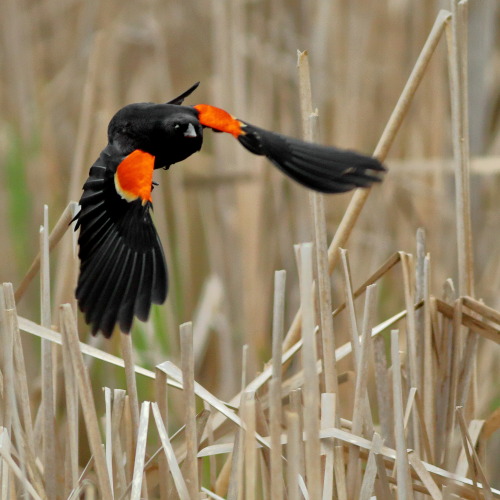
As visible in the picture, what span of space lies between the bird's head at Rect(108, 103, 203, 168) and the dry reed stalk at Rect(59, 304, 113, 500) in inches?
7.2

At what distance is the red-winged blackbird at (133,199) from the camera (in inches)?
31.5

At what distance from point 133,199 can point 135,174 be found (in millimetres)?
37

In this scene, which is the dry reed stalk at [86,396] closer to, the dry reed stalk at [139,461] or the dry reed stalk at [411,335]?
the dry reed stalk at [139,461]

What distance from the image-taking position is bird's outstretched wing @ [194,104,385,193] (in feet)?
2.29

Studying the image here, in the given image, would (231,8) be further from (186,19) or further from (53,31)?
(53,31)

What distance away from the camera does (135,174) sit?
2.72ft

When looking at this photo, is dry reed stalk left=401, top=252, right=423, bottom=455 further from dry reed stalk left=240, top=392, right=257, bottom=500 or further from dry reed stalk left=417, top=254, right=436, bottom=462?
dry reed stalk left=240, top=392, right=257, bottom=500

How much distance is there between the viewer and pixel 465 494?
3.09 feet

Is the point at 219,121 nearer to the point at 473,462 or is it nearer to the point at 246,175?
the point at 473,462

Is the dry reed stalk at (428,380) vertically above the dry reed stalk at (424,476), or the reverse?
the dry reed stalk at (428,380)

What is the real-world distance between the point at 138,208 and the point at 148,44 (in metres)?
1.79

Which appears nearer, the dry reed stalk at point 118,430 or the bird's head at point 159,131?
the bird's head at point 159,131

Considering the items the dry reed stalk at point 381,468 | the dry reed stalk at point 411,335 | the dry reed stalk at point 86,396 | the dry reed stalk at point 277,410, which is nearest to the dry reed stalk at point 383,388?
the dry reed stalk at point 411,335

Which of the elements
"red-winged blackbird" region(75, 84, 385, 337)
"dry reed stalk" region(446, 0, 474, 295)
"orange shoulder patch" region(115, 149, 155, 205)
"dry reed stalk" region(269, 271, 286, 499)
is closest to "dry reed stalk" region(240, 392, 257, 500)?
"dry reed stalk" region(269, 271, 286, 499)
